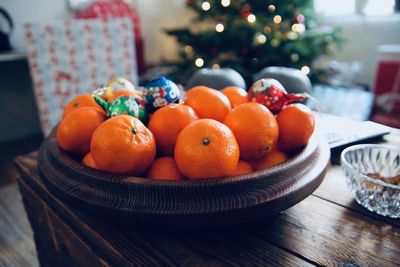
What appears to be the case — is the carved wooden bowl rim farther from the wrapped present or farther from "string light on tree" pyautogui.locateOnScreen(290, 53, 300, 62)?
the wrapped present

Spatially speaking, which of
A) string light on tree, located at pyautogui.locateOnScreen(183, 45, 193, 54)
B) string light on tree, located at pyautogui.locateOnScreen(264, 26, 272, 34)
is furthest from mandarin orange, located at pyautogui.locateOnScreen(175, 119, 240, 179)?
string light on tree, located at pyautogui.locateOnScreen(183, 45, 193, 54)

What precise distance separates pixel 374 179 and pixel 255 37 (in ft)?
6.79

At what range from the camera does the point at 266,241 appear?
1.44 ft

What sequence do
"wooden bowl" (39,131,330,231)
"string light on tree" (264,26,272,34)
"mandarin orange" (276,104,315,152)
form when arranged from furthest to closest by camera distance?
"string light on tree" (264,26,272,34)
"mandarin orange" (276,104,315,152)
"wooden bowl" (39,131,330,231)

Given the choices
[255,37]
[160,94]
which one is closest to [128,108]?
[160,94]

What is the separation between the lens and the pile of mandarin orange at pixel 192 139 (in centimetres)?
43

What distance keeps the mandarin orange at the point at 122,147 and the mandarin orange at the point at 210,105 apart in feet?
0.41

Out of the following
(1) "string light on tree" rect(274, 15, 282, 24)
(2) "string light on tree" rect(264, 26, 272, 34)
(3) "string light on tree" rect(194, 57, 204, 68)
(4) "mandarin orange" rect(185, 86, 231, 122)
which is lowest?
(3) "string light on tree" rect(194, 57, 204, 68)

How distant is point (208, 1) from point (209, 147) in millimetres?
2378

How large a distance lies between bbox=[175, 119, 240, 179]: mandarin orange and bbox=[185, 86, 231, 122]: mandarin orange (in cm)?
10

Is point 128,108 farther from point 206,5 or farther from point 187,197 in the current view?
point 206,5

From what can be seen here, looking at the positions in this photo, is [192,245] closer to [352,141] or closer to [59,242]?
[59,242]

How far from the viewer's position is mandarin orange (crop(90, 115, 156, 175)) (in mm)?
433

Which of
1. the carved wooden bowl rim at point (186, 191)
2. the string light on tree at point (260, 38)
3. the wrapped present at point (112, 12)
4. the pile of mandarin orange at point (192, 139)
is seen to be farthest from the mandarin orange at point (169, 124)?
the wrapped present at point (112, 12)
